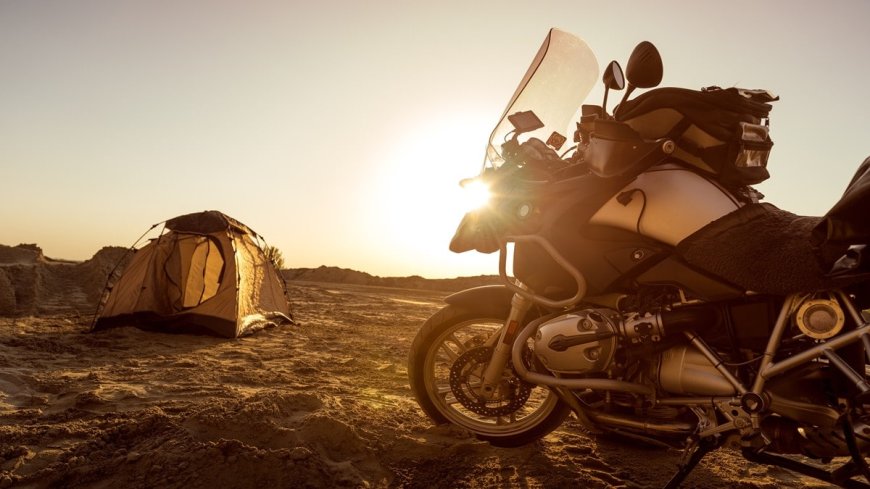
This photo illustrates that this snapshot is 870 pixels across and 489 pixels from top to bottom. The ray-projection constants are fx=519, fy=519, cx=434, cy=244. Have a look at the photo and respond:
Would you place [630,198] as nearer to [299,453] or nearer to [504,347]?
[504,347]

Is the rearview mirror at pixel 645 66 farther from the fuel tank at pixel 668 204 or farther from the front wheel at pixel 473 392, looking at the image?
the front wheel at pixel 473 392

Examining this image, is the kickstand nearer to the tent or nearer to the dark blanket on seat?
the dark blanket on seat

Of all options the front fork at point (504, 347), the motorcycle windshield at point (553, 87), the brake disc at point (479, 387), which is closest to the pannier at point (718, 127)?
the motorcycle windshield at point (553, 87)

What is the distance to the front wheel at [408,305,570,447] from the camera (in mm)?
3238

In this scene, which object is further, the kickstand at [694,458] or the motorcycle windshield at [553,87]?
the motorcycle windshield at [553,87]

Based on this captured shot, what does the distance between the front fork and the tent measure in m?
5.78

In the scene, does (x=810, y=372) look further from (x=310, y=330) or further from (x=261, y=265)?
(x=261, y=265)

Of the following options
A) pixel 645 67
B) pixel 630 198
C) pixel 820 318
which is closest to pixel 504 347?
pixel 630 198

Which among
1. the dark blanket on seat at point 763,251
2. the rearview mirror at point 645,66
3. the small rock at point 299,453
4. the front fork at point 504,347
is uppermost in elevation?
the rearview mirror at point 645,66

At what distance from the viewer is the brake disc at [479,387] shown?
3242 mm

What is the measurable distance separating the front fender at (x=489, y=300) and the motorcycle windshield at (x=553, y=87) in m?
0.81

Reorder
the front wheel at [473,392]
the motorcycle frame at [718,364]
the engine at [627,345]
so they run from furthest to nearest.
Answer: the front wheel at [473,392]
the engine at [627,345]
the motorcycle frame at [718,364]

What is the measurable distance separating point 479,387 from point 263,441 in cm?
132

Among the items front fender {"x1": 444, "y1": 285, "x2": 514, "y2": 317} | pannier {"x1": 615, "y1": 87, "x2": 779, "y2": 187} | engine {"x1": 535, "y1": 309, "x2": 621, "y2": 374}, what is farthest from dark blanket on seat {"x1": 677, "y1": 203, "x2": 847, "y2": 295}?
front fender {"x1": 444, "y1": 285, "x2": 514, "y2": 317}
